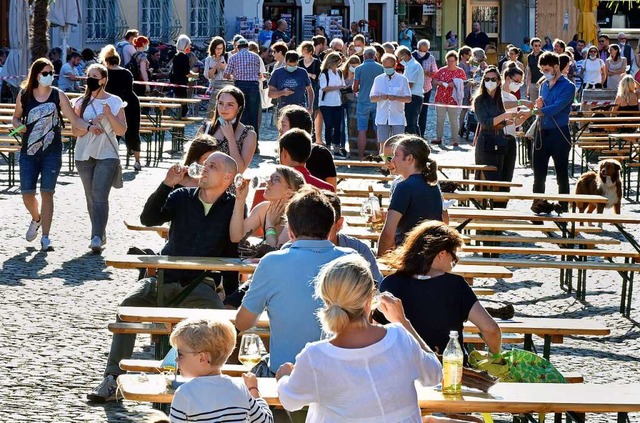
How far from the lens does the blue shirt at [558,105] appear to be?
15500 mm

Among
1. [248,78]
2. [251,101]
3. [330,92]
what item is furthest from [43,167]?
[330,92]

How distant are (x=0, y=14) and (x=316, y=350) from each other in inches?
1336

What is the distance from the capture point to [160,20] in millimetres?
43594

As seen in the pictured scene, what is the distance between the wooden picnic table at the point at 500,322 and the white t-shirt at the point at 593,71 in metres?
24.2

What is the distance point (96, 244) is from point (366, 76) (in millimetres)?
9335

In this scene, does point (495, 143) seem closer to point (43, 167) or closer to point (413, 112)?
point (43, 167)

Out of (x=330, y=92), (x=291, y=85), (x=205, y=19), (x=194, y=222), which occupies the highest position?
(x=205, y=19)

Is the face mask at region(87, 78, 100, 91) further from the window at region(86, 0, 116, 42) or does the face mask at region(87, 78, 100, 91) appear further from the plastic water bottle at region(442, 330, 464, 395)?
the window at region(86, 0, 116, 42)

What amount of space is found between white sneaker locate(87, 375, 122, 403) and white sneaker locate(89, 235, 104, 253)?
512 centimetres

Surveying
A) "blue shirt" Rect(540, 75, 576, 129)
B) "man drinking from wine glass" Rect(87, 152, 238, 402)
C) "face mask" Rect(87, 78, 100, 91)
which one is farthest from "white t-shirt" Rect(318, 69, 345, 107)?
"man drinking from wine glass" Rect(87, 152, 238, 402)

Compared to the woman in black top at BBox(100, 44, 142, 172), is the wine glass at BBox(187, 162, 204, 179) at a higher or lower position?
lower

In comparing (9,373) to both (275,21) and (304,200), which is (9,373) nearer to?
(304,200)

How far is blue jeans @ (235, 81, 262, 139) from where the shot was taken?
2209cm

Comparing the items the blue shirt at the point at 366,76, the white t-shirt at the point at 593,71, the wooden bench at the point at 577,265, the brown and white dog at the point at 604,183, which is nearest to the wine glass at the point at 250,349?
the wooden bench at the point at 577,265
